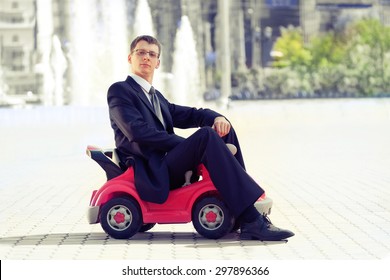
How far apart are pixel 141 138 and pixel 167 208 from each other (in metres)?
0.42

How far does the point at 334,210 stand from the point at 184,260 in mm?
3135

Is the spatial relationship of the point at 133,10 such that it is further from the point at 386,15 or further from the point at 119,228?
the point at 119,228

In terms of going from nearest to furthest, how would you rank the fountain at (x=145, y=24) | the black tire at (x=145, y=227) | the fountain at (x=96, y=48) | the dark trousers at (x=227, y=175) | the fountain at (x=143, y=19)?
1. the dark trousers at (x=227, y=175)
2. the black tire at (x=145, y=227)
3. the fountain at (x=96, y=48)
4. the fountain at (x=145, y=24)
5. the fountain at (x=143, y=19)

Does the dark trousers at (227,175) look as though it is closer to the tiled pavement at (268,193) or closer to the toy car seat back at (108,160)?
the tiled pavement at (268,193)

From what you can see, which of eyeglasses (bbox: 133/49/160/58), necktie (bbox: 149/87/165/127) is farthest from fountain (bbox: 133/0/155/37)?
eyeglasses (bbox: 133/49/160/58)

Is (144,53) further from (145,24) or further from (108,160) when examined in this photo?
(145,24)

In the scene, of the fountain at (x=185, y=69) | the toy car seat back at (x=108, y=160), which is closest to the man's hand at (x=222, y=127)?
the toy car seat back at (x=108, y=160)

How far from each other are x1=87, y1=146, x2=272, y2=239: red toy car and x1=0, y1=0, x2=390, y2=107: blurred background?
31422 mm

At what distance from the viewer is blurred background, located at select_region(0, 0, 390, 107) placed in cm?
4344

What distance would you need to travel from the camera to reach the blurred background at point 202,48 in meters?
43.4

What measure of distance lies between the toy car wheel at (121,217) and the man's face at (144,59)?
27.8 inches

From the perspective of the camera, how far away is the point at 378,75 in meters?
53.3

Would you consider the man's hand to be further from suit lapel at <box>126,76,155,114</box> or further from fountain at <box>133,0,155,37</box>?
fountain at <box>133,0,155,37</box>

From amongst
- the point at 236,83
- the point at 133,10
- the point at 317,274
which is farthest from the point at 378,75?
the point at 317,274
